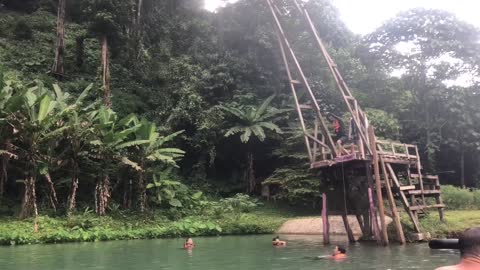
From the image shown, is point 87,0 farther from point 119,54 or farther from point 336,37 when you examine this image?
point 336,37

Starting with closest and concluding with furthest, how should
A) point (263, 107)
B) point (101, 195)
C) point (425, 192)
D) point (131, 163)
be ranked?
point (425, 192) < point (131, 163) < point (101, 195) < point (263, 107)

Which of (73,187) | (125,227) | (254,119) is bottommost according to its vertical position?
(125,227)

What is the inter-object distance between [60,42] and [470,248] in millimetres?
27982

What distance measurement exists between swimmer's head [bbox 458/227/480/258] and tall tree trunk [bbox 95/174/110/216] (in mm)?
20498

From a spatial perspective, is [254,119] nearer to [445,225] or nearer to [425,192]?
[425,192]

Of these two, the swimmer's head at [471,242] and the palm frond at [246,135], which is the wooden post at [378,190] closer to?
the palm frond at [246,135]

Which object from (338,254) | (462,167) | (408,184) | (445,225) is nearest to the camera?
(338,254)

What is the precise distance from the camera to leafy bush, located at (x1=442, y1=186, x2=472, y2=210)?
25766mm

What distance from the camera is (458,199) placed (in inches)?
1020

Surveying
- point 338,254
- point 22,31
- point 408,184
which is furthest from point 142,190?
point 22,31

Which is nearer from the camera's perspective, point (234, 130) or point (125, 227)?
point (125, 227)

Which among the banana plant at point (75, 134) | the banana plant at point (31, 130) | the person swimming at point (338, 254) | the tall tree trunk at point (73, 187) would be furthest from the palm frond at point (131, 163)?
the person swimming at point (338, 254)

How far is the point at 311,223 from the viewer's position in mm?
22297

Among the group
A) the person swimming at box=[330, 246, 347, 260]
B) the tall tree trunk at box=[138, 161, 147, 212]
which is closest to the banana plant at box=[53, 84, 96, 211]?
the tall tree trunk at box=[138, 161, 147, 212]
